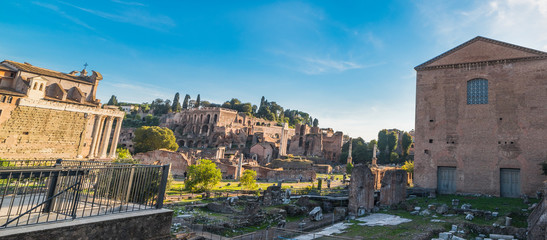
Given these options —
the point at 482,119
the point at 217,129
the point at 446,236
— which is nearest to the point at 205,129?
the point at 217,129

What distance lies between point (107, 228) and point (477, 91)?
26565 millimetres

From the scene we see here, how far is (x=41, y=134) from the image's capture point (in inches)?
1072

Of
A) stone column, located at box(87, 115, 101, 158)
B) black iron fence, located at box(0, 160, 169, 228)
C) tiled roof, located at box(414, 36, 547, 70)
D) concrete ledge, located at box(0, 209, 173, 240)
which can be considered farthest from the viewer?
stone column, located at box(87, 115, 101, 158)

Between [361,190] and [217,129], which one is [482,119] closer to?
[361,190]

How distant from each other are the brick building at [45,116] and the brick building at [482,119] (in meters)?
33.9

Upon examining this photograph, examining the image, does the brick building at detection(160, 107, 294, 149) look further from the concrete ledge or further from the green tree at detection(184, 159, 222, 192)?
the concrete ledge

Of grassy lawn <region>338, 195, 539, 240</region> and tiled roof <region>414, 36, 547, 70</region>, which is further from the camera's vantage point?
tiled roof <region>414, 36, 547, 70</region>

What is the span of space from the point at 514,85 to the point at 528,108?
1935 millimetres

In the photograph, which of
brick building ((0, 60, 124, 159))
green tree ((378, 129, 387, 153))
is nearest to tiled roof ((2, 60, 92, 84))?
brick building ((0, 60, 124, 159))

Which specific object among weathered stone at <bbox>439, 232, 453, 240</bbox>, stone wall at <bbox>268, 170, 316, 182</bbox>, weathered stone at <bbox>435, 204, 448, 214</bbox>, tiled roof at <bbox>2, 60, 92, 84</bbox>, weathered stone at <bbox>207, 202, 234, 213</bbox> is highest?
tiled roof at <bbox>2, 60, 92, 84</bbox>

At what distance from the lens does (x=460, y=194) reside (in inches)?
860

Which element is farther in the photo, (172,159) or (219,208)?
(172,159)

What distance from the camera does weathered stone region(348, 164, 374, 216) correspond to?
18.2 meters

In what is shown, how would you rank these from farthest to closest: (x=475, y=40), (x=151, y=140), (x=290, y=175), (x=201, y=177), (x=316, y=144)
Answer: (x=316, y=144)
(x=151, y=140)
(x=290, y=175)
(x=201, y=177)
(x=475, y=40)
